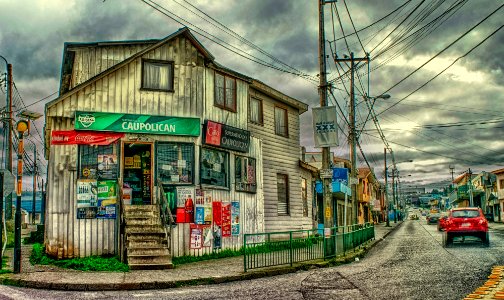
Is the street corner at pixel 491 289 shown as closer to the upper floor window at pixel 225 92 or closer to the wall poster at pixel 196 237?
the wall poster at pixel 196 237

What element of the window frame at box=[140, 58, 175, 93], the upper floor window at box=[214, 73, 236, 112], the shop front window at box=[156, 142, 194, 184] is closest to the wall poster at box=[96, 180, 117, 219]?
the shop front window at box=[156, 142, 194, 184]

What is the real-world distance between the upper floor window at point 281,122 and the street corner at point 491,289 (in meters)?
14.4

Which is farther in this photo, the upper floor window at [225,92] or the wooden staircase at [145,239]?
the upper floor window at [225,92]

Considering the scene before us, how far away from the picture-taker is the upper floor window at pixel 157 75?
717 inches

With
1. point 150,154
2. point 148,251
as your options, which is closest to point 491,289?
point 148,251

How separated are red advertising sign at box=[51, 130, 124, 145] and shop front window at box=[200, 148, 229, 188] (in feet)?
11.0

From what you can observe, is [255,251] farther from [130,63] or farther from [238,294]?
[130,63]

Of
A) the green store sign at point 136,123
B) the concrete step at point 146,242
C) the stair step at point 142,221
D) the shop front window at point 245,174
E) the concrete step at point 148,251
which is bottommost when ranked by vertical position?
the concrete step at point 148,251

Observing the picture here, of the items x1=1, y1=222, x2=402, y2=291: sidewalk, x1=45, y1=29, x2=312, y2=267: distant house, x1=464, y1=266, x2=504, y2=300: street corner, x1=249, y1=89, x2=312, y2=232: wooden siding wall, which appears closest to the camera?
x1=464, y1=266, x2=504, y2=300: street corner

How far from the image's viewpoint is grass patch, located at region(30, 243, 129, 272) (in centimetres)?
1446

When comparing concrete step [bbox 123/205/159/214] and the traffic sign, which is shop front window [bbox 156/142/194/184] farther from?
the traffic sign

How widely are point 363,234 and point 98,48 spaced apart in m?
15.0

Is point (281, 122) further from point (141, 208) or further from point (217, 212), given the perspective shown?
point (141, 208)

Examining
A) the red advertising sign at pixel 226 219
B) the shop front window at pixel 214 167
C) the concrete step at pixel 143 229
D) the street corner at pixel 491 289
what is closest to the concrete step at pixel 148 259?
the concrete step at pixel 143 229
